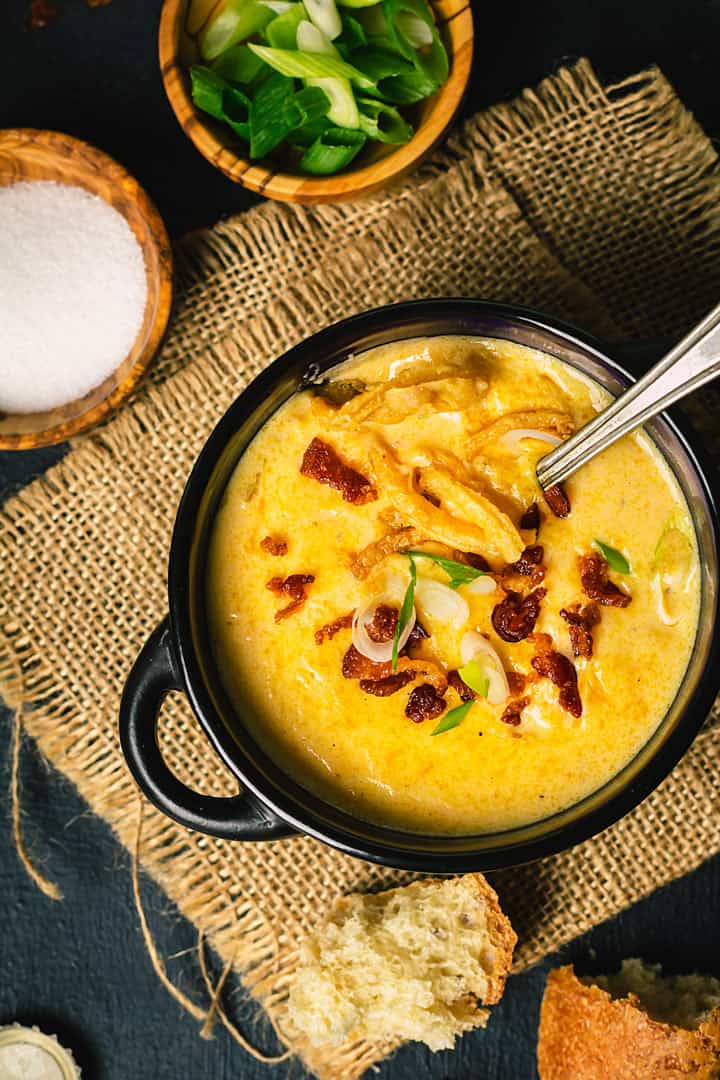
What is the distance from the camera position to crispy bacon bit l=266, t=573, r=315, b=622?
7.86 ft

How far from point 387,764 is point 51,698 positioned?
3.88 feet

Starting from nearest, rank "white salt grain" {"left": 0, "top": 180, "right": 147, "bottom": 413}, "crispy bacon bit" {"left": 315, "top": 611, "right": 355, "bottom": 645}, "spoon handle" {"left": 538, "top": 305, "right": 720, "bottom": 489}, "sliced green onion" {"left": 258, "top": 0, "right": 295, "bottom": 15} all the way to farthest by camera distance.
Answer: "spoon handle" {"left": 538, "top": 305, "right": 720, "bottom": 489} → "crispy bacon bit" {"left": 315, "top": 611, "right": 355, "bottom": 645} → "sliced green onion" {"left": 258, "top": 0, "right": 295, "bottom": 15} → "white salt grain" {"left": 0, "top": 180, "right": 147, "bottom": 413}

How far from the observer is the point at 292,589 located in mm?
2396

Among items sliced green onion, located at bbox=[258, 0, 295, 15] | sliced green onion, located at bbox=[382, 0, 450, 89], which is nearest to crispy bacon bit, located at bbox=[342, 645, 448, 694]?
sliced green onion, located at bbox=[382, 0, 450, 89]

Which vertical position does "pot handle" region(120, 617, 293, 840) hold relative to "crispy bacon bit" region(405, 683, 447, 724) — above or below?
above

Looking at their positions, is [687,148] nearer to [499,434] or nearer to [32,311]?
[499,434]

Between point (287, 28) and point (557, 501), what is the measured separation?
4.98 ft

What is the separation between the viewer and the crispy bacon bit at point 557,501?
7.75 ft

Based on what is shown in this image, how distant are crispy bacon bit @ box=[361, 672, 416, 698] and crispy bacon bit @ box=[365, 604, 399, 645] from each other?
87mm

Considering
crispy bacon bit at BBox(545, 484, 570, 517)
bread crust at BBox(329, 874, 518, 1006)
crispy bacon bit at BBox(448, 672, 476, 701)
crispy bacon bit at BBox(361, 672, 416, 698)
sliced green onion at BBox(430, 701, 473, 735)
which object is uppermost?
crispy bacon bit at BBox(545, 484, 570, 517)

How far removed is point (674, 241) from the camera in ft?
9.70

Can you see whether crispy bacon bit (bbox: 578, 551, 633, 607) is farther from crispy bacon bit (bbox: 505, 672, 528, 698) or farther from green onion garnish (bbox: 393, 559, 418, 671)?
green onion garnish (bbox: 393, 559, 418, 671)

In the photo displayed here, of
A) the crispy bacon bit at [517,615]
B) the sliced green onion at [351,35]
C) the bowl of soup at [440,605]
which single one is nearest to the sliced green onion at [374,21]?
the sliced green onion at [351,35]

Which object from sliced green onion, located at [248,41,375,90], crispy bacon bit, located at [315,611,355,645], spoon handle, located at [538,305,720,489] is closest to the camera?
spoon handle, located at [538,305,720,489]
